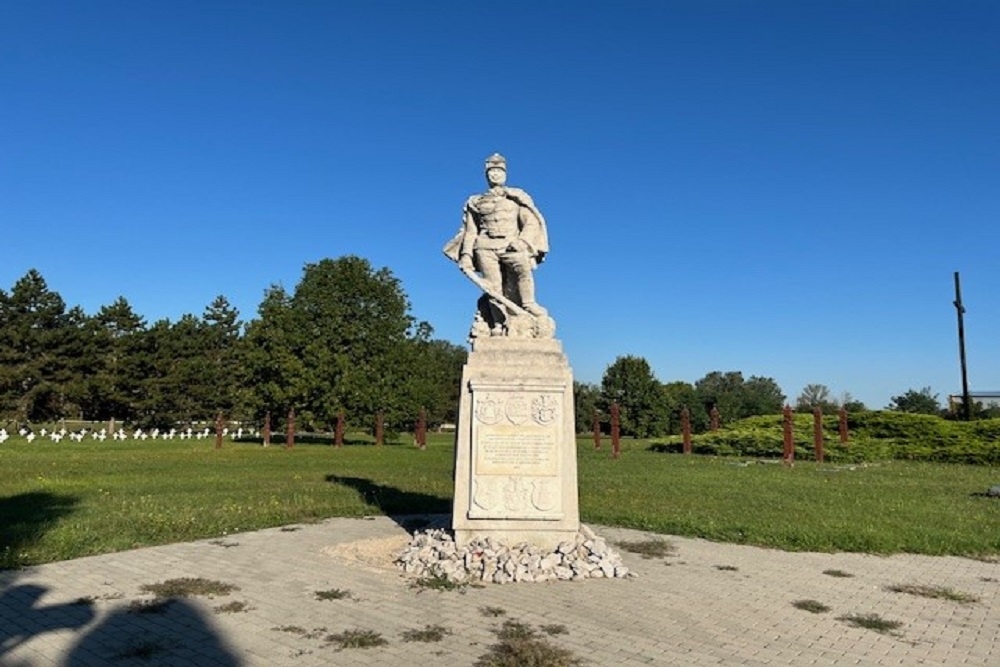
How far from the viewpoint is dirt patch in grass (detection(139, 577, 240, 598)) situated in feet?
20.3

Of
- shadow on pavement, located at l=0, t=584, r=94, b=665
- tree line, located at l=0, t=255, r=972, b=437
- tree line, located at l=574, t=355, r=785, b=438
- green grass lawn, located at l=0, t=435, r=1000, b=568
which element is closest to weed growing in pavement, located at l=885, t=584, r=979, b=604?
green grass lawn, located at l=0, t=435, r=1000, b=568

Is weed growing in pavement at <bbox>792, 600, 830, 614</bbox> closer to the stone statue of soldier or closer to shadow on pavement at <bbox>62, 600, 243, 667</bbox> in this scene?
the stone statue of soldier

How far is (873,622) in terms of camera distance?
5.59 m

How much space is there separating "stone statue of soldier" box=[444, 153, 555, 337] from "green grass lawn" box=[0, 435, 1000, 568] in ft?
12.7

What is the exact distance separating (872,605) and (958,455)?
18783 millimetres

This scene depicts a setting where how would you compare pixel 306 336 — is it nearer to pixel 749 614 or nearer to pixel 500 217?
pixel 500 217

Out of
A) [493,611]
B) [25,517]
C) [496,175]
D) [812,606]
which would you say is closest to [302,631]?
[493,611]

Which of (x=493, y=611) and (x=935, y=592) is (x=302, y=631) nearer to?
(x=493, y=611)

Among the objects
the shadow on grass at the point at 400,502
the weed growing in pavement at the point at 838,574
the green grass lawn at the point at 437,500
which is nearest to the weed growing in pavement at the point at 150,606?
the green grass lawn at the point at 437,500

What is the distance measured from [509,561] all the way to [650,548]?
7.39ft

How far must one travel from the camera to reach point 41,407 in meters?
43.5

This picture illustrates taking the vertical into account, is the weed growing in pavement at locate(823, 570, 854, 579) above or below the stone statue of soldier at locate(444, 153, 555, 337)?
below

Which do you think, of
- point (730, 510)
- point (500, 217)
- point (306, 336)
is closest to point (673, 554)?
point (730, 510)

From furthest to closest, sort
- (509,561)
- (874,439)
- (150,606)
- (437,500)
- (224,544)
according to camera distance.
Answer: (874,439) → (437,500) → (224,544) → (509,561) → (150,606)
